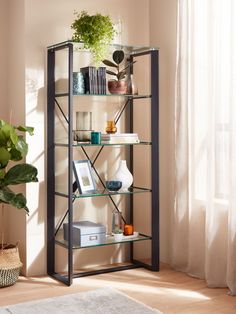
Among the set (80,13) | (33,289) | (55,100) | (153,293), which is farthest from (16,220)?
(80,13)

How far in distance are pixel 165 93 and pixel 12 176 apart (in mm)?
1563

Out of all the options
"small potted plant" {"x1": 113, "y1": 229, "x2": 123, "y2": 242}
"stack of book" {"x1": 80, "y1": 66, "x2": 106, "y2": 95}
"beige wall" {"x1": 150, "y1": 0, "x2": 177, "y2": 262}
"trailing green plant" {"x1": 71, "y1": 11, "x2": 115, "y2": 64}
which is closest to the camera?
"trailing green plant" {"x1": 71, "y1": 11, "x2": 115, "y2": 64}

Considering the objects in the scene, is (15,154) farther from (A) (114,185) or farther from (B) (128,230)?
(B) (128,230)

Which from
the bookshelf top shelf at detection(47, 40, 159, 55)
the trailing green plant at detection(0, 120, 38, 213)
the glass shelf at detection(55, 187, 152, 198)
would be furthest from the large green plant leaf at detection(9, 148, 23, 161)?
the bookshelf top shelf at detection(47, 40, 159, 55)

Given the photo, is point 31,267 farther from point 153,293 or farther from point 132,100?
point 132,100

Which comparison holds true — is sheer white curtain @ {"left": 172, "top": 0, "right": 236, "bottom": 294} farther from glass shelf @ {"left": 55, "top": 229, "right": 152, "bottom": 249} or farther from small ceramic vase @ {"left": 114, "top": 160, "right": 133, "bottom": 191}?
small ceramic vase @ {"left": 114, "top": 160, "right": 133, "bottom": 191}

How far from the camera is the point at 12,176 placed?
4270 mm

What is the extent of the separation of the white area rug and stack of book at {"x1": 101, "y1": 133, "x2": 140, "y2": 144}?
1.23 m

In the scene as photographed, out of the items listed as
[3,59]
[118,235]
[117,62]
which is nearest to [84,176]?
[118,235]

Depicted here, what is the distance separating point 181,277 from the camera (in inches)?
178

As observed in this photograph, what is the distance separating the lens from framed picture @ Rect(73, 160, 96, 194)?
447 cm

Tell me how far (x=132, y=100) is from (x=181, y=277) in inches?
63.1

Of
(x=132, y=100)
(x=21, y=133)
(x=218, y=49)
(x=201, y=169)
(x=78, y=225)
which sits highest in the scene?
(x=218, y=49)

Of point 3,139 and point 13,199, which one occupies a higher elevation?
A: point 3,139
